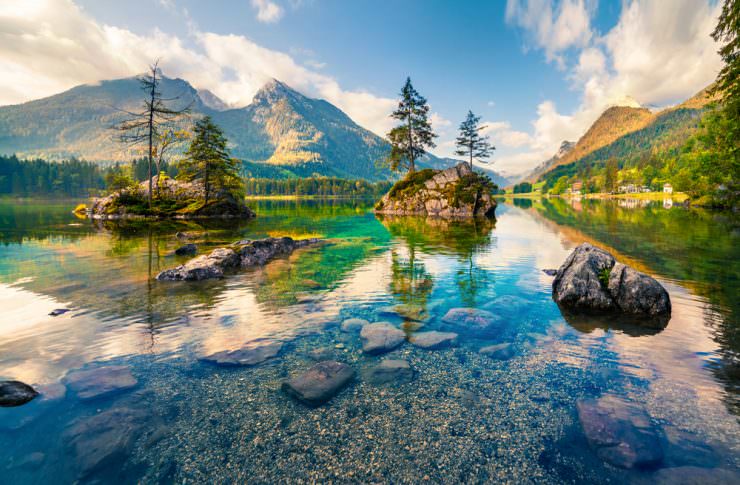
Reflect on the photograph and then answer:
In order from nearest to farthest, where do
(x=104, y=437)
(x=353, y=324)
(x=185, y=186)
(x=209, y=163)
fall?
(x=104, y=437), (x=353, y=324), (x=209, y=163), (x=185, y=186)

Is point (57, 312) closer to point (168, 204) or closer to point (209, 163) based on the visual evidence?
point (209, 163)

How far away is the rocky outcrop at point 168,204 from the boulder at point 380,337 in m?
55.5

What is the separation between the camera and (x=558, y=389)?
306 inches

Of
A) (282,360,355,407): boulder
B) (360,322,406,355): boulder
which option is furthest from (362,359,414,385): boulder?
(360,322,406,355): boulder

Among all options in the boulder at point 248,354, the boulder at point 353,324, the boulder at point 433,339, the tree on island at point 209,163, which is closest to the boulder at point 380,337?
the boulder at point 353,324

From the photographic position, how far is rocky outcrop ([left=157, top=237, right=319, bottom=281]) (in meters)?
18.0

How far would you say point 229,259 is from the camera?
69.4ft

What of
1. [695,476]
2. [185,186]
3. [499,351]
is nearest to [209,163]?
[185,186]

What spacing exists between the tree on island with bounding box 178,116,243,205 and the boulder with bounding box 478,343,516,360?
186 feet

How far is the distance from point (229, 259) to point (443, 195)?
5194cm

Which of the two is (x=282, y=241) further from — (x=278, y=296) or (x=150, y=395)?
(x=150, y=395)

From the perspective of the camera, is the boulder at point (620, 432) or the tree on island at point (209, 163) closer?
the boulder at point (620, 432)

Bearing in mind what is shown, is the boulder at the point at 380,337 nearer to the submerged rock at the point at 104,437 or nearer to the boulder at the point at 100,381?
the submerged rock at the point at 104,437

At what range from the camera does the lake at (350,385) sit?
18.5 feet
